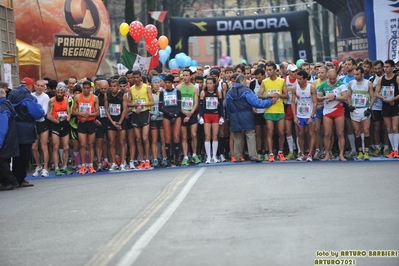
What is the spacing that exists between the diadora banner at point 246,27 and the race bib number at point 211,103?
1708 centimetres

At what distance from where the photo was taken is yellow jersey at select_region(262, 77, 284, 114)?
2017 cm

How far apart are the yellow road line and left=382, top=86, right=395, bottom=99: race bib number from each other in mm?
6365

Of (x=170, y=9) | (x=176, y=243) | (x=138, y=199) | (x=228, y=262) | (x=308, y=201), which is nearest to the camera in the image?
(x=228, y=262)

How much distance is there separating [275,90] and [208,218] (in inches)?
370

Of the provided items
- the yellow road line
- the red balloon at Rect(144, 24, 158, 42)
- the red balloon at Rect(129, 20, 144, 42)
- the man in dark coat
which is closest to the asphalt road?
the yellow road line

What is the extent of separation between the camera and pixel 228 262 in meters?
8.52

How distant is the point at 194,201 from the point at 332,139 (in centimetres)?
770

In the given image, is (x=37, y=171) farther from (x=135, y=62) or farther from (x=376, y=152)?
(x=135, y=62)

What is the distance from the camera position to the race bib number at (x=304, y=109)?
1975 centimetres

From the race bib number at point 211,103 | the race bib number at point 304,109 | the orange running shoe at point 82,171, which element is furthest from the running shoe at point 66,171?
the race bib number at point 304,109

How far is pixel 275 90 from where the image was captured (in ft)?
66.3

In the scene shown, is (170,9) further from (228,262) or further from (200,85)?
(228,262)

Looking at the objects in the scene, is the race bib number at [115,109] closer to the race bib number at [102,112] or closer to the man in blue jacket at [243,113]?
the race bib number at [102,112]

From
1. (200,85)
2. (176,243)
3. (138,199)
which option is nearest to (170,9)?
(200,85)
